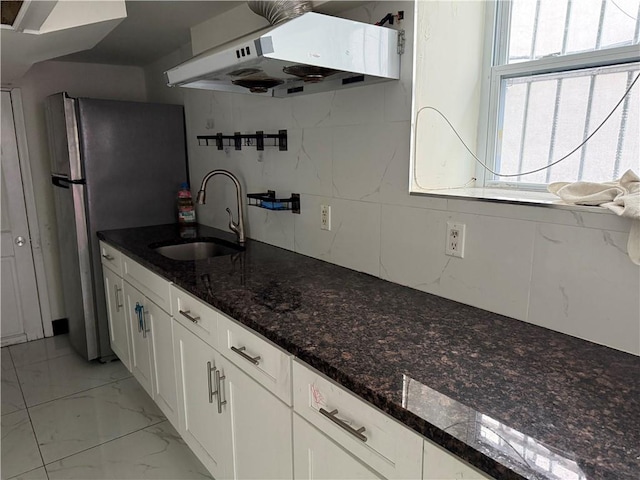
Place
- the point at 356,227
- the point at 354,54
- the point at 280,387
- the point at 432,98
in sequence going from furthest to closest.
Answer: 1. the point at 356,227
2. the point at 432,98
3. the point at 354,54
4. the point at 280,387

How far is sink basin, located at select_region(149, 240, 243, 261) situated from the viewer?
2.48 metres

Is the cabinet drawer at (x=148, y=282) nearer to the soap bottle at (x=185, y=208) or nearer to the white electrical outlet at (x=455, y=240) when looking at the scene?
the soap bottle at (x=185, y=208)

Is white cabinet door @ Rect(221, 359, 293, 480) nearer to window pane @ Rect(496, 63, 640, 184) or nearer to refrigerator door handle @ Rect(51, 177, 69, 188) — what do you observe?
window pane @ Rect(496, 63, 640, 184)

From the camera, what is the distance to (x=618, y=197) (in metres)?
1.10

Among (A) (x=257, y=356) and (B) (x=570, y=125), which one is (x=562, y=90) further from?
(A) (x=257, y=356)

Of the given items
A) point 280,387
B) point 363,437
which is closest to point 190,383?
point 280,387

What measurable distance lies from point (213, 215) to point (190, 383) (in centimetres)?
130

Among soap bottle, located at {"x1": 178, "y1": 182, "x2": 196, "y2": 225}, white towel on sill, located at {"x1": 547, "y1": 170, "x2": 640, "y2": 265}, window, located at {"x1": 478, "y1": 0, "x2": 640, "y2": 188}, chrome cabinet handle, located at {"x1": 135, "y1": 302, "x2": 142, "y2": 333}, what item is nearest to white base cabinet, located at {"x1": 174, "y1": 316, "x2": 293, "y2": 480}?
chrome cabinet handle, located at {"x1": 135, "y1": 302, "x2": 142, "y2": 333}

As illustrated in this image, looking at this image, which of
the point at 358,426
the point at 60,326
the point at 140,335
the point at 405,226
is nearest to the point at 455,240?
the point at 405,226

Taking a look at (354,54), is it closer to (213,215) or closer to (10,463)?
(213,215)

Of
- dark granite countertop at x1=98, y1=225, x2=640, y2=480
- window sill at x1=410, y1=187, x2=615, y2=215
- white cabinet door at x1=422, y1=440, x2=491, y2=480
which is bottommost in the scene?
white cabinet door at x1=422, y1=440, x2=491, y2=480

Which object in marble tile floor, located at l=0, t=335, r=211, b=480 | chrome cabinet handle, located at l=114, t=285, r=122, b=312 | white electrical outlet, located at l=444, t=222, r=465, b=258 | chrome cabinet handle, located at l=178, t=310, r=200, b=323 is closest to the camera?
white electrical outlet, located at l=444, t=222, r=465, b=258

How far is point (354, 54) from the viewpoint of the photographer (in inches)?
54.7

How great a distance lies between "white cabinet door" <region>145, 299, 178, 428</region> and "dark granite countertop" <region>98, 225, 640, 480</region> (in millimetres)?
388
